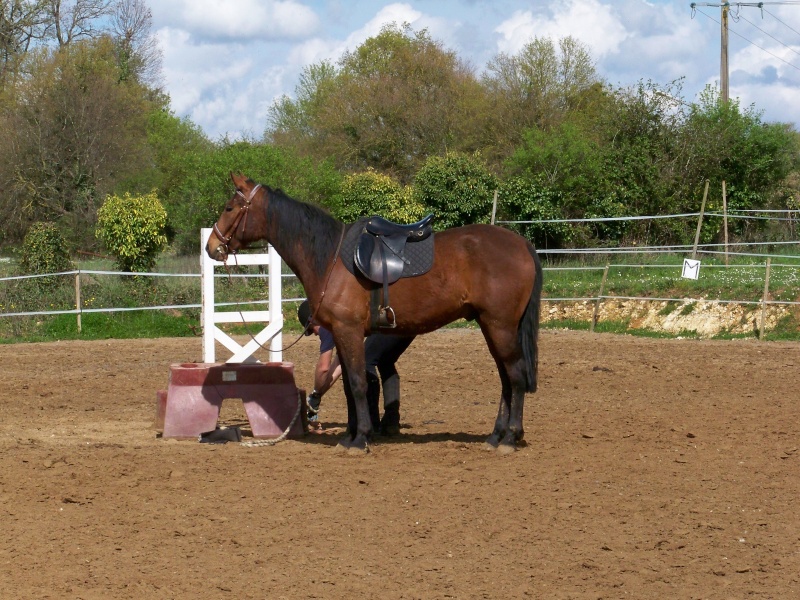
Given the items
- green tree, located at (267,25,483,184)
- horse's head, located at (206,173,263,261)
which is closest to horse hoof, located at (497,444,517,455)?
horse's head, located at (206,173,263,261)

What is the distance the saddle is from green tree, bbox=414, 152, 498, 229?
664 inches

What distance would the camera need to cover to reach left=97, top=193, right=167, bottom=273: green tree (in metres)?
20.9

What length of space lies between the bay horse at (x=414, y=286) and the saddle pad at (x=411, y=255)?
0.15 ft

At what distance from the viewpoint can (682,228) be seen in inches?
955

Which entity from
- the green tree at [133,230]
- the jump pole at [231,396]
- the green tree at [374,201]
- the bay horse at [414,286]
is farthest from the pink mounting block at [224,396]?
the green tree at [374,201]

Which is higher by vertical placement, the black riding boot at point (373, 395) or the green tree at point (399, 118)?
the green tree at point (399, 118)

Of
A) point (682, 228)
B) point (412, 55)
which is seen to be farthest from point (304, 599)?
point (412, 55)

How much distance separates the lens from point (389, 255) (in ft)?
24.1

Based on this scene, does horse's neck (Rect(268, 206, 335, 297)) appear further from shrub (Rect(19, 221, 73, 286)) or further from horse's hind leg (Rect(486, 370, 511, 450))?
shrub (Rect(19, 221, 73, 286))

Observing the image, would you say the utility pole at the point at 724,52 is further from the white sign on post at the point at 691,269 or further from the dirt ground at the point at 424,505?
the dirt ground at the point at 424,505

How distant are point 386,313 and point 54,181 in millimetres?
25702

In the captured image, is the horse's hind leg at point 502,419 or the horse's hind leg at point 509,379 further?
the horse's hind leg at point 502,419

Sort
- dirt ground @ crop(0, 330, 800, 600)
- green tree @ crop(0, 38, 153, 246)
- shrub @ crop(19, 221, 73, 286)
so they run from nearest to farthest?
dirt ground @ crop(0, 330, 800, 600)
shrub @ crop(19, 221, 73, 286)
green tree @ crop(0, 38, 153, 246)

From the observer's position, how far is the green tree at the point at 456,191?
80.0ft
